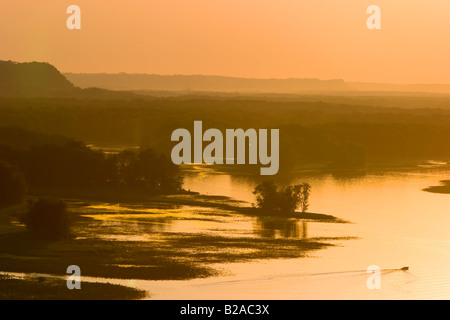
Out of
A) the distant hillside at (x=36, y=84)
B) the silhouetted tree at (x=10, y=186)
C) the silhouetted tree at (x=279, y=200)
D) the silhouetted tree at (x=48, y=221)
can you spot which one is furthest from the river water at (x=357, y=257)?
the distant hillside at (x=36, y=84)

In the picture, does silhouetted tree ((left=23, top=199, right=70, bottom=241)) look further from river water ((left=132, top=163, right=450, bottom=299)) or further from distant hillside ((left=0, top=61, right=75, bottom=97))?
distant hillside ((left=0, top=61, right=75, bottom=97))

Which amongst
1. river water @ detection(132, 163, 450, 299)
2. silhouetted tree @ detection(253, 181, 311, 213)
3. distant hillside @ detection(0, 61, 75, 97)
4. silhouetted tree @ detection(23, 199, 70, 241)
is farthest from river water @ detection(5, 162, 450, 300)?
distant hillside @ detection(0, 61, 75, 97)

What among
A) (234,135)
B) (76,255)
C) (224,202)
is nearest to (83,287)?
(76,255)

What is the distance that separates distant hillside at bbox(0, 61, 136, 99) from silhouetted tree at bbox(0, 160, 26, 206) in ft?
354

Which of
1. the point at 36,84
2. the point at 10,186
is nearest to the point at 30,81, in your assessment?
the point at 36,84

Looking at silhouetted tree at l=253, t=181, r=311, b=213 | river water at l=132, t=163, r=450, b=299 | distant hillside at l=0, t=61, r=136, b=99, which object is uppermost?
distant hillside at l=0, t=61, r=136, b=99

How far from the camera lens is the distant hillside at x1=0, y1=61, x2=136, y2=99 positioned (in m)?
167

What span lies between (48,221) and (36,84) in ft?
468

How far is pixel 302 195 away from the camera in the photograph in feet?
192

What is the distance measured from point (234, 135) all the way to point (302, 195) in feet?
121

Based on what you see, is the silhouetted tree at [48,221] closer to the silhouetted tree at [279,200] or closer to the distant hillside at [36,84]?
the silhouetted tree at [279,200]

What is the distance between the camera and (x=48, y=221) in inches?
1734

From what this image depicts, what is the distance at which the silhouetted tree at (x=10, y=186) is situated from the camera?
52.0 meters

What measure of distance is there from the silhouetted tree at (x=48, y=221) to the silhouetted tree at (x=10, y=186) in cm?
741
